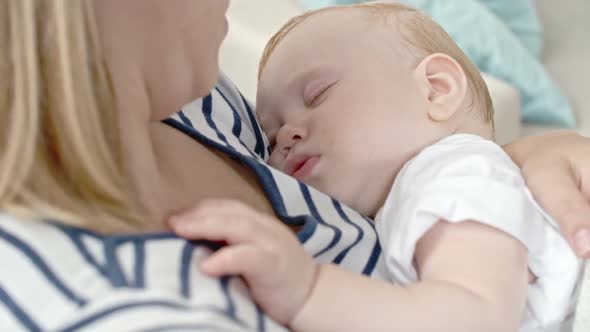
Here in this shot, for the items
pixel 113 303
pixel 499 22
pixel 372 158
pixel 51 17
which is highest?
pixel 51 17

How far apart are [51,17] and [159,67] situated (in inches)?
4.1

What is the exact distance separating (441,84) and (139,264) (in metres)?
0.49

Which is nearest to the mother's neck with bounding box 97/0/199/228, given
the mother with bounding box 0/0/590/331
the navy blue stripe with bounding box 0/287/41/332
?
the mother with bounding box 0/0/590/331

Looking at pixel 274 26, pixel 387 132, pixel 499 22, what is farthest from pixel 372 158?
pixel 499 22

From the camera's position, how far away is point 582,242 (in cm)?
64

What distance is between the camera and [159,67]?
1.73 ft

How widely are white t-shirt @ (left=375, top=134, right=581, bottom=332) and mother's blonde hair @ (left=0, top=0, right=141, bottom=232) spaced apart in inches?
9.8

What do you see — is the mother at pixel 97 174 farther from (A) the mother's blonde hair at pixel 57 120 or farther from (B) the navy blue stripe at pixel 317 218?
(B) the navy blue stripe at pixel 317 218

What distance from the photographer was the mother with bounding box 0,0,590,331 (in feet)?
1.34

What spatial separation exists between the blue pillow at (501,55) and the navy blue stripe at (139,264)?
1.13m

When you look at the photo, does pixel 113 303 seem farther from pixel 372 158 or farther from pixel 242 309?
pixel 372 158

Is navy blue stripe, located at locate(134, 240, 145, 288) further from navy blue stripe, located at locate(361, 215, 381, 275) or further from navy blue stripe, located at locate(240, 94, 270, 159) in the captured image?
navy blue stripe, located at locate(240, 94, 270, 159)

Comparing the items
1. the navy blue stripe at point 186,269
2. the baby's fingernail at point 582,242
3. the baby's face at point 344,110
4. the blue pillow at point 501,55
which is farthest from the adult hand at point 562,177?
the blue pillow at point 501,55

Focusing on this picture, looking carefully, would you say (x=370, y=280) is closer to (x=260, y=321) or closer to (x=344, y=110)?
(x=260, y=321)
